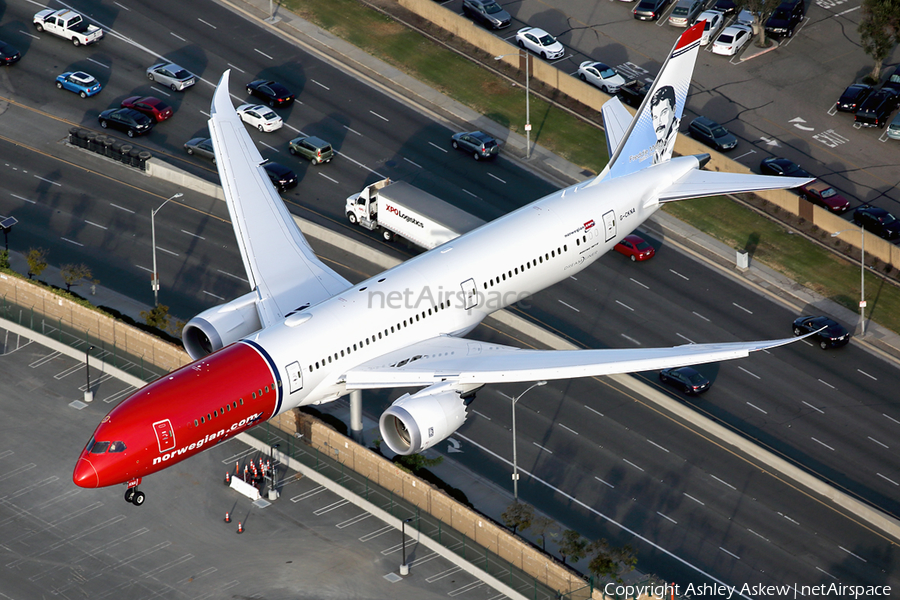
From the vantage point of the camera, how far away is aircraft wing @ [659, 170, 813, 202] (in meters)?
92.4

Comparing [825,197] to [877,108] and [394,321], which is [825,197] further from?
[394,321]

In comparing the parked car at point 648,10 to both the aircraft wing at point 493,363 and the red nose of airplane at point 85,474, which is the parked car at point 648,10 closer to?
the aircraft wing at point 493,363

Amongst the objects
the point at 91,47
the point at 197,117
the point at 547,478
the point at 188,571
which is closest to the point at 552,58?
the point at 197,117

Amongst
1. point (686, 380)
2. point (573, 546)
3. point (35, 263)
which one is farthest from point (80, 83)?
point (573, 546)

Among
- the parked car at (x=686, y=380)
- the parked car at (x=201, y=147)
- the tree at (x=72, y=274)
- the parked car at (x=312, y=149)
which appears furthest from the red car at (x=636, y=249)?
the tree at (x=72, y=274)

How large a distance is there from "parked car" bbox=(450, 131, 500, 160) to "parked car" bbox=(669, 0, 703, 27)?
1120 inches

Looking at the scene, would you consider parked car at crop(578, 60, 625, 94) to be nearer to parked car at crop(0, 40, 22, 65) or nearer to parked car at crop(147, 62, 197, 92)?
parked car at crop(147, 62, 197, 92)

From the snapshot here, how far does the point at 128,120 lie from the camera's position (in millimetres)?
122875

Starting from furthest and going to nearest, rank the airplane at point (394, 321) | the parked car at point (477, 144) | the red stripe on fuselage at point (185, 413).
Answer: the parked car at point (477, 144) → the airplane at point (394, 321) → the red stripe on fuselage at point (185, 413)

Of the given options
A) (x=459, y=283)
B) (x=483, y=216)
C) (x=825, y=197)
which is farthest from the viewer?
(x=825, y=197)

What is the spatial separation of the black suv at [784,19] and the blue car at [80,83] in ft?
224

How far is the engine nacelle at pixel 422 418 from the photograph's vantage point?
254 ft

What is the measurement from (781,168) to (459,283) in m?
46.8

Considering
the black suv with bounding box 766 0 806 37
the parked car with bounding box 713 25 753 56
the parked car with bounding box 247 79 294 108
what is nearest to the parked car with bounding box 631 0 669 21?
the parked car with bounding box 713 25 753 56
